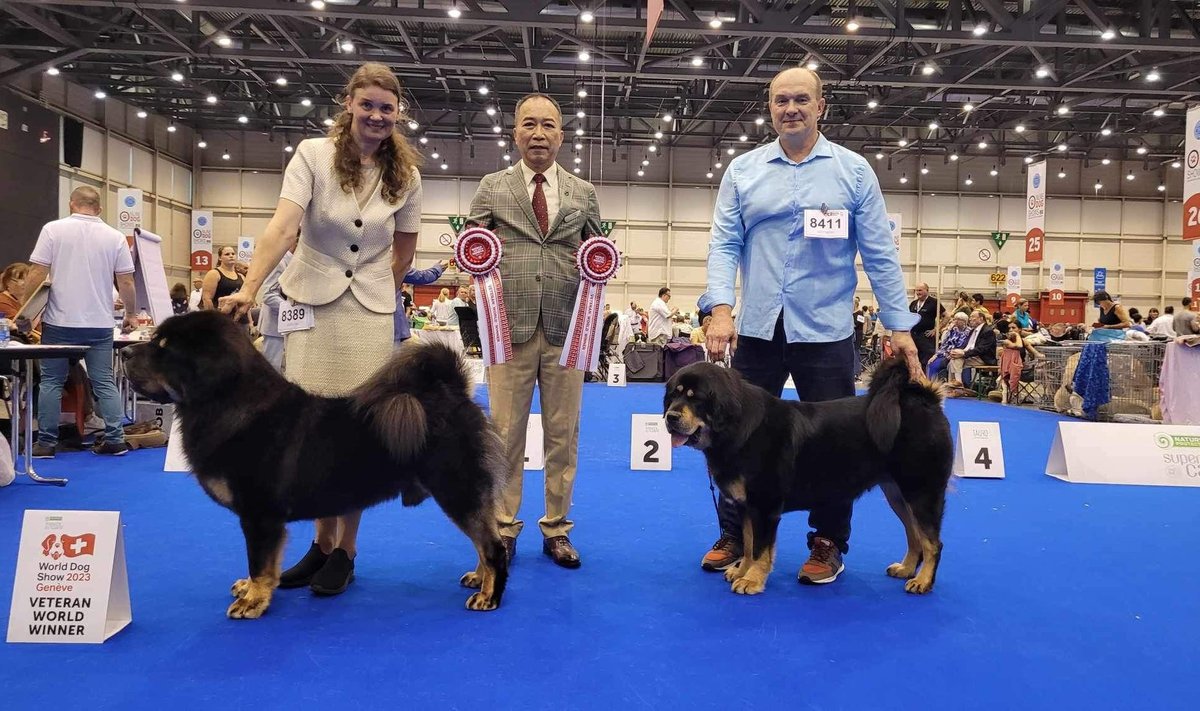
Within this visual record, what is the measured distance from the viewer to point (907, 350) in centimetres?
329

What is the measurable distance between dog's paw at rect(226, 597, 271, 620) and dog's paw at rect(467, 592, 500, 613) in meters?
0.77

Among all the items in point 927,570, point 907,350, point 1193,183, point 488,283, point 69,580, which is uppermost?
point 1193,183

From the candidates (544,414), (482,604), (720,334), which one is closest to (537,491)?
(544,414)

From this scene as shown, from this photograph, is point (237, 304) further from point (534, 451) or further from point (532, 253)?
point (534, 451)

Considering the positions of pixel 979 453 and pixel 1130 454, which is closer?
pixel 1130 454

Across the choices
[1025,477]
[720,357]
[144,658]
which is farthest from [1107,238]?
[144,658]

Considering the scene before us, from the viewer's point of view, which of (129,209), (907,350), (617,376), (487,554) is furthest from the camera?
(129,209)

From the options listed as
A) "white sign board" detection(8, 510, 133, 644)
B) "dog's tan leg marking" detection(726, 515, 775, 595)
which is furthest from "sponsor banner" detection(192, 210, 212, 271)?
"dog's tan leg marking" detection(726, 515, 775, 595)

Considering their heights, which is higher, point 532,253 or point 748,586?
point 532,253

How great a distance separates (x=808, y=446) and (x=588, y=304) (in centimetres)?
122

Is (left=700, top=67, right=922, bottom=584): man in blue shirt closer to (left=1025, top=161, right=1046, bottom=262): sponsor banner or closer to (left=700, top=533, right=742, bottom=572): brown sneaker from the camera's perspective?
(left=700, top=533, right=742, bottom=572): brown sneaker

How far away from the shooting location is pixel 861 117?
73.4ft

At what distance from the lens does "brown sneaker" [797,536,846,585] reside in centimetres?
334

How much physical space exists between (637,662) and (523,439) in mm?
1403
